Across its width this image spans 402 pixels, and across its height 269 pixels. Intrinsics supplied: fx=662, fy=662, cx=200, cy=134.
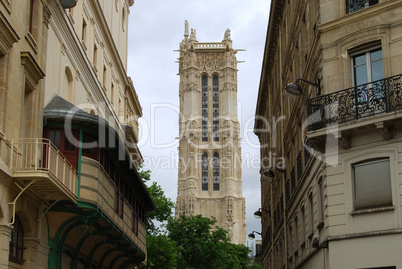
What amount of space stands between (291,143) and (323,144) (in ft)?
34.3

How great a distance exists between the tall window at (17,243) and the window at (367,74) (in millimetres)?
10224

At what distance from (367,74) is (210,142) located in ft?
375

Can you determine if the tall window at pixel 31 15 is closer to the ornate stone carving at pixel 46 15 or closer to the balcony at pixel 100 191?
the ornate stone carving at pixel 46 15

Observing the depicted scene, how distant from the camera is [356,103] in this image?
18953 mm

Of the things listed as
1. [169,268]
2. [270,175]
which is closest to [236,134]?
[169,268]

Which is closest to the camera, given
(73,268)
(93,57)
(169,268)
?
(73,268)

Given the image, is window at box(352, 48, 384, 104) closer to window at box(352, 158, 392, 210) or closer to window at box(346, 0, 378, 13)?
window at box(346, 0, 378, 13)

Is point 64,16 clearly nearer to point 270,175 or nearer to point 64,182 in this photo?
point 64,182

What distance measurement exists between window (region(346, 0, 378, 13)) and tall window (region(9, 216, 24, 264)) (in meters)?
11.9

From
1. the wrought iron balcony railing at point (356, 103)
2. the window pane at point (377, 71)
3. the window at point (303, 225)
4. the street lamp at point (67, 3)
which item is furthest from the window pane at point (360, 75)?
the street lamp at point (67, 3)

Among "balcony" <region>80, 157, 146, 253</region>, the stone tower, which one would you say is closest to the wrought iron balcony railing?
"balcony" <region>80, 157, 146, 253</region>

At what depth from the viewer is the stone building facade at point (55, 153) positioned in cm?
1712

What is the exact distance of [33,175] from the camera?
55.0 feet

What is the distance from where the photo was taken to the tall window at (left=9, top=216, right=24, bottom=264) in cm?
1772
